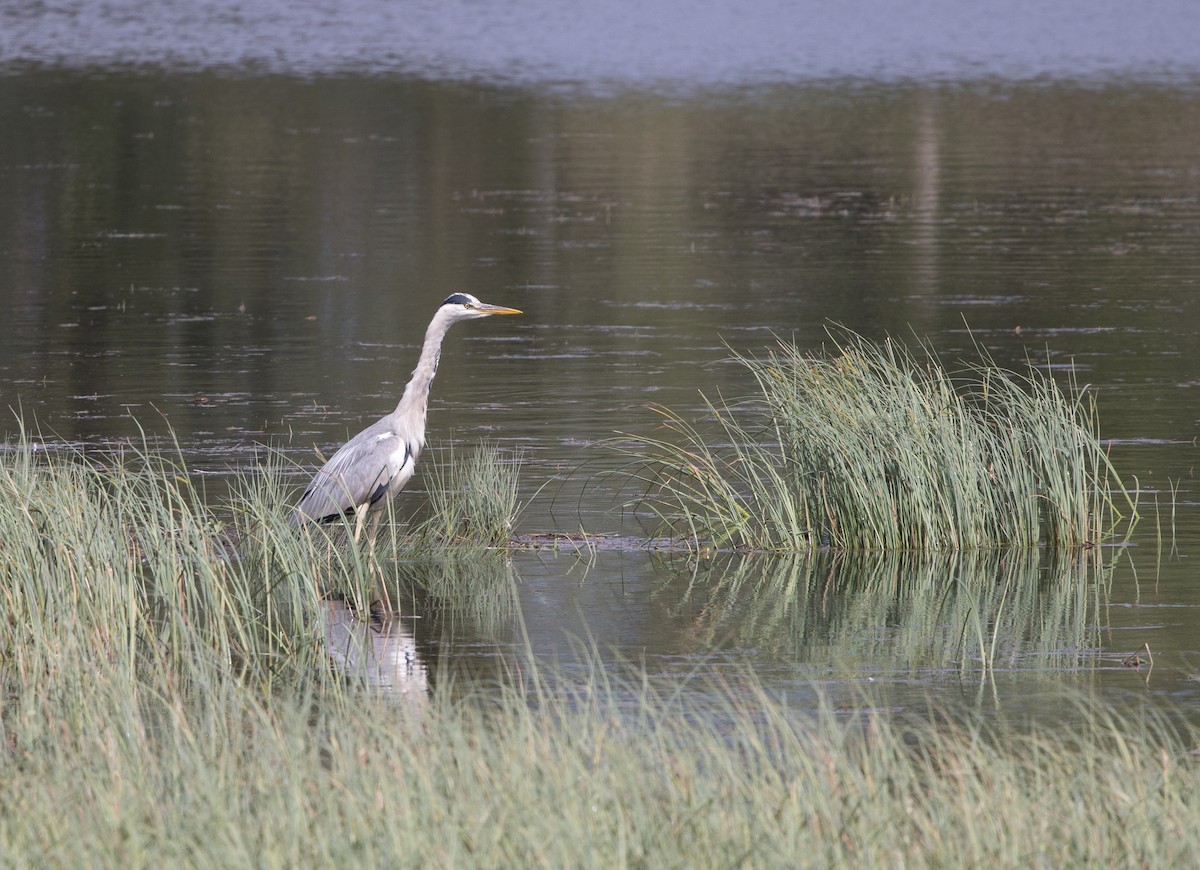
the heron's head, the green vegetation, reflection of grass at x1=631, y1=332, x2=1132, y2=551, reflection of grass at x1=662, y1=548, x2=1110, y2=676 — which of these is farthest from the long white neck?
the green vegetation

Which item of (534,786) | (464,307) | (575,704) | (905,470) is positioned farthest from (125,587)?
(905,470)

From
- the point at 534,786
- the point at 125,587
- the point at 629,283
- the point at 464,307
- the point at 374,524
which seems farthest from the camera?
the point at 629,283

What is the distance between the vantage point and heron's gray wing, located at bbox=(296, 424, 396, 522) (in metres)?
10.3

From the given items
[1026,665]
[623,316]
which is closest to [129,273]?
[623,316]

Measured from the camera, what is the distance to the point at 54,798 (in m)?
5.96

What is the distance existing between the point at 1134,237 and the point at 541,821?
21707 millimetres

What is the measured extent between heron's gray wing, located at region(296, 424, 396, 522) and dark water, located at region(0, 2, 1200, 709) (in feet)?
2.87

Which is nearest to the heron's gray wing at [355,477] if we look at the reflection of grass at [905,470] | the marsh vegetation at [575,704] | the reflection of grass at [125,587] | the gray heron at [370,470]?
the gray heron at [370,470]

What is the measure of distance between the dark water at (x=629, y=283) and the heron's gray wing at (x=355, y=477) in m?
0.87

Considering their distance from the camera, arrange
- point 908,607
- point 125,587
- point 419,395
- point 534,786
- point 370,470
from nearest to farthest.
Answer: point 534,786
point 125,587
point 908,607
point 370,470
point 419,395

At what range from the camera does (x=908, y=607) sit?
378 inches

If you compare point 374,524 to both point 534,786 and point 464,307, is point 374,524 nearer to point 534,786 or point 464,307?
point 464,307

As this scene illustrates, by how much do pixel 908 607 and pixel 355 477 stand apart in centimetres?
295

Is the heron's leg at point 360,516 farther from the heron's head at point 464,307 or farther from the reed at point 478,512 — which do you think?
the heron's head at point 464,307
